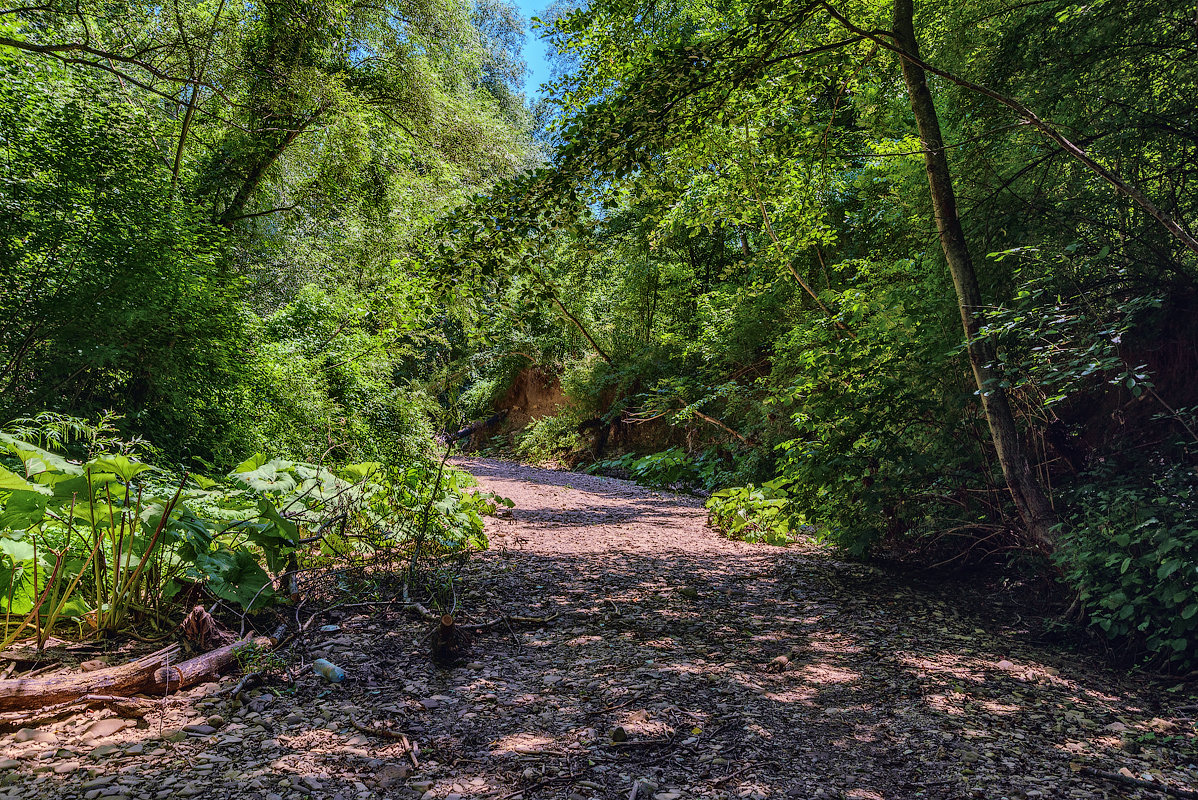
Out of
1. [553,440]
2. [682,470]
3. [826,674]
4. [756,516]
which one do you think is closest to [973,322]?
[826,674]

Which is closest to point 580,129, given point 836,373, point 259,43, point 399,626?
point 836,373

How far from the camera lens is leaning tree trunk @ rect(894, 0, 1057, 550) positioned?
12.3 ft

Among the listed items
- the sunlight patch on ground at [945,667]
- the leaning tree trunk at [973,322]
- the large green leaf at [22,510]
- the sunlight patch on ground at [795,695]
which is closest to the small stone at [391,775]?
the sunlight patch on ground at [795,695]

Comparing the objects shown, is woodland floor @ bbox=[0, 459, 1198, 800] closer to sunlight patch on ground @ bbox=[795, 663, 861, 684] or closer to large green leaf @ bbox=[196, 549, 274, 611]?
sunlight patch on ground @ bbox=[795, 663, 861, 684]

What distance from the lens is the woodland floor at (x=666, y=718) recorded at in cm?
199

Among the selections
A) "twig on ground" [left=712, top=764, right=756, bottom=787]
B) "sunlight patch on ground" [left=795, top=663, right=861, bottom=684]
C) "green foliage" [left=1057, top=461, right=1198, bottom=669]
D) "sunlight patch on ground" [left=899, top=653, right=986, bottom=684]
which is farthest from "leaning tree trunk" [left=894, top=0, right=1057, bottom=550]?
"twig on ground" [left=712, top=764, right=756, bottom=787]

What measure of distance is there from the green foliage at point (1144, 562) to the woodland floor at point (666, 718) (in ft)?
0.79

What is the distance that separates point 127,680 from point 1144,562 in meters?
4.48

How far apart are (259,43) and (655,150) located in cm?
700

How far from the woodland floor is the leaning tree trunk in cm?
69

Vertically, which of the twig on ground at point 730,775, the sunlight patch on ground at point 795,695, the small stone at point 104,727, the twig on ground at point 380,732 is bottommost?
the small stone at point 104,727

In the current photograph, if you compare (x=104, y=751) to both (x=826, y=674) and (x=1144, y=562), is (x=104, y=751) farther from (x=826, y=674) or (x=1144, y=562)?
(x=1144, y=562)

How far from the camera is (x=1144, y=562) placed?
288 cm

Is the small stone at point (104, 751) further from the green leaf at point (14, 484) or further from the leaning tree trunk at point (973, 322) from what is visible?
the leaning tree trunk at point (973, 322)
